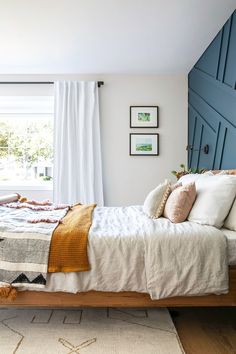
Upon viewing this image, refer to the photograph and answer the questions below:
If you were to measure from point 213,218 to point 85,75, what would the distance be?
306 cm

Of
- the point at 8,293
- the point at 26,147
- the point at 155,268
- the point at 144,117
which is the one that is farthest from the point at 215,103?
the point at 26,147

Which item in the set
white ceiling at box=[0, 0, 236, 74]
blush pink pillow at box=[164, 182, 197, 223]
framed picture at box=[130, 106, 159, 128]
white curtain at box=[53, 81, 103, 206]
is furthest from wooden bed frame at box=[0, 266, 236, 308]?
framed picture at box=[130, 106, 159, 128]

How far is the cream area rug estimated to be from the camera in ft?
5.35

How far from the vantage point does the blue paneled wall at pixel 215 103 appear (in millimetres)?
2734

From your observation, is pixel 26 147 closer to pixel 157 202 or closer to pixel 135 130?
pixel 135 130

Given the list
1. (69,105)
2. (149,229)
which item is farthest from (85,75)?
(149,229)

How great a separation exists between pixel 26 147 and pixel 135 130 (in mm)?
1664

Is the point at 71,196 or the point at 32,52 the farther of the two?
the point at 71,196

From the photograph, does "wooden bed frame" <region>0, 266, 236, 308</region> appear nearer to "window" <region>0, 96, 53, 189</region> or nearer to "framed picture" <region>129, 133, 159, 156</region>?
"framed picture" <region>129, 133, 159, 156</region>

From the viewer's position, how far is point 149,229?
1.80 m

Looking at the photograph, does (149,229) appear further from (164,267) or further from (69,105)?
(69,105)

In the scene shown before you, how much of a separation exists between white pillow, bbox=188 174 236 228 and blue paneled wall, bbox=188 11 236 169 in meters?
0.80

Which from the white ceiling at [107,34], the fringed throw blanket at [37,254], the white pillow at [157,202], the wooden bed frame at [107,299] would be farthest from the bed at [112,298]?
the white ceiling at [107,34]

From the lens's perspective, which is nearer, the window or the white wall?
the white wall
